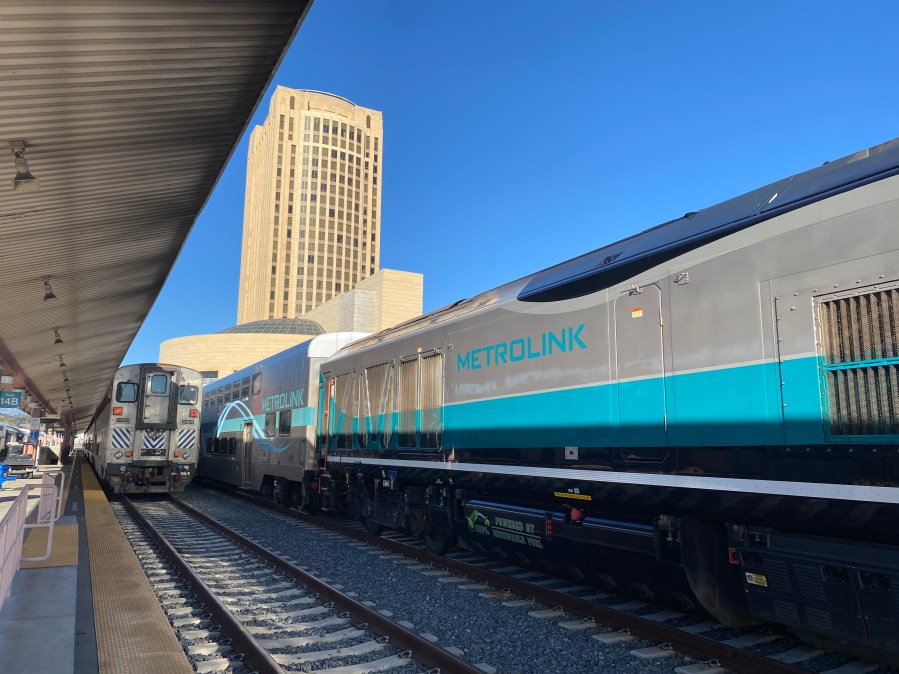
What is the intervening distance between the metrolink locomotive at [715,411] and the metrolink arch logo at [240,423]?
8210mm

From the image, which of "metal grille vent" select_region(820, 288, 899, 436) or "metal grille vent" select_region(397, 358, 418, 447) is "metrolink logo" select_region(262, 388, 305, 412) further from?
"metal grille vent" select_region(820, 288, 899, 436)

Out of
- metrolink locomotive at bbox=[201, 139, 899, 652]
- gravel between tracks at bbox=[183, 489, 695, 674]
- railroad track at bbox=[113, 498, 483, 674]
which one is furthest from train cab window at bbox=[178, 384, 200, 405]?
metrolink locomotive at bbox=[201, 139, 899, 652]

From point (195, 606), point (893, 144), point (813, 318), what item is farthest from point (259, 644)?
point (893, 144)

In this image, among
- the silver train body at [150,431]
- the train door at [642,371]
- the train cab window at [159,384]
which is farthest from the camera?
the train cab window at [159,384]

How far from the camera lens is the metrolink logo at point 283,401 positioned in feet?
43.8

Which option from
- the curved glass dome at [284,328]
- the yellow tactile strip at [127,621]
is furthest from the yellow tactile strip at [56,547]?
the curved glass dome at [284,328]

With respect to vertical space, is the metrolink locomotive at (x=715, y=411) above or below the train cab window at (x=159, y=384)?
below

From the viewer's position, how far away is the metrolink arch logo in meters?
15.0

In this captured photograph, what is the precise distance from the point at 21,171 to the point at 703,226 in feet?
23.8

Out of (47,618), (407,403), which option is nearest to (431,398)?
(407,403)

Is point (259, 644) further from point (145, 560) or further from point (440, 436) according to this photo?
point (145, 560)

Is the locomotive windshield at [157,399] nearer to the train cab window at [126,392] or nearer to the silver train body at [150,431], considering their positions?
the silver train body at [150,431]

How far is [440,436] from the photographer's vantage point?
8.11 meters

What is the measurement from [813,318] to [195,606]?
6518mm
